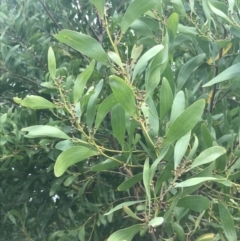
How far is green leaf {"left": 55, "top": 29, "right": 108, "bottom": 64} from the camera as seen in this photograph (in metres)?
0.72

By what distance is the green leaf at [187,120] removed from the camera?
2.22ft

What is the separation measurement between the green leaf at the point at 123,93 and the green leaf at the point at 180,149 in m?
0.09

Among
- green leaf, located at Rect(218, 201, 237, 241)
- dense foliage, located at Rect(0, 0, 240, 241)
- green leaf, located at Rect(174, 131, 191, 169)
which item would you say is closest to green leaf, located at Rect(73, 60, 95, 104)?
dense foliage, located at Rect(0, 0, 240, 241)

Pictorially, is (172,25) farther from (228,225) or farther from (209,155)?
(228,225)

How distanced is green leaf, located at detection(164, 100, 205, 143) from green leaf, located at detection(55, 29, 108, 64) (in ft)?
0.59

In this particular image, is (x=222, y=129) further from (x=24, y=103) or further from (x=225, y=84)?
(x=24, y=103)

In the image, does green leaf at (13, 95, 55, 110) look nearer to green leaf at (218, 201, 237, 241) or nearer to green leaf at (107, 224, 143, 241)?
green leaf at (107, 224, 143, 241)

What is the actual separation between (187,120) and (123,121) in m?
0.14

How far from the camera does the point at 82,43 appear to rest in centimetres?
74

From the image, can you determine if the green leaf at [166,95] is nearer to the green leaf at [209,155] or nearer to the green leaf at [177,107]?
the green leaf at [177,107]

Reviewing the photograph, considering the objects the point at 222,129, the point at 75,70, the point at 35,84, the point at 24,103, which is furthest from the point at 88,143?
the point at 35,84

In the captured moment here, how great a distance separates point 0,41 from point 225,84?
0.75 metres

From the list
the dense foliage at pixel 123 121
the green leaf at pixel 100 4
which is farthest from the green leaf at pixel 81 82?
the green leaf at pixel 100 4

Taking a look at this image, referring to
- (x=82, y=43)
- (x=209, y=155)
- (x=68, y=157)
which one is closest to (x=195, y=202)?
(x=209, y=155)
